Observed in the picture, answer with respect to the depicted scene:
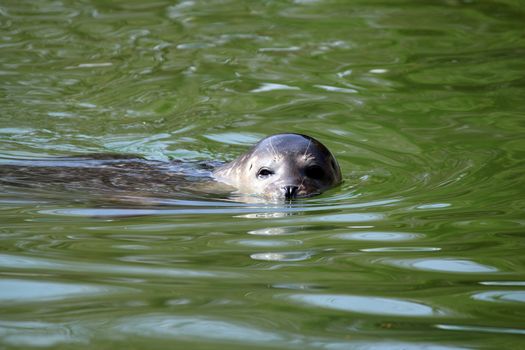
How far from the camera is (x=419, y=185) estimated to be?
6367mm

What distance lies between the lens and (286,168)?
6535 millimetres

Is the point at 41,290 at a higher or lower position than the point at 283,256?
higher

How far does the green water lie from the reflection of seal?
0.67 feet

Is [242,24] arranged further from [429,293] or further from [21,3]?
[429,293]

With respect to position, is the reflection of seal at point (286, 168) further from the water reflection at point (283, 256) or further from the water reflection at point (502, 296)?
the water reflection at point (502, 296)

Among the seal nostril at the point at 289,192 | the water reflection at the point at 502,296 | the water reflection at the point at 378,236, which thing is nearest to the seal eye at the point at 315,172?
the seal nostril at the point at 289,192

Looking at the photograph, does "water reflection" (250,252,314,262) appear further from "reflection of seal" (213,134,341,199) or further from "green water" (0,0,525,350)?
"reflection of seal" (213,134,341,199)

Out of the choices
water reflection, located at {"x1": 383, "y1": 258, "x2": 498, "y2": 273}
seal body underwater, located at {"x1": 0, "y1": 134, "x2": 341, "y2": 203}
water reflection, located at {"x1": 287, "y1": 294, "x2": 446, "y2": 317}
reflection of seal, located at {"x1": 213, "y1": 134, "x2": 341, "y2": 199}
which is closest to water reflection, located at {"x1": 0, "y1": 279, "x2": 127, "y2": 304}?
water reflection, located at {"x1": 287, "y1": 294, "x2": 446, "y2": 317}

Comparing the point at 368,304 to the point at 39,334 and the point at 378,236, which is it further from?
the point at 378,236

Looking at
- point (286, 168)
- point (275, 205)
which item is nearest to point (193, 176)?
point (286, 168)

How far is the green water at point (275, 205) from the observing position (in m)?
3.16

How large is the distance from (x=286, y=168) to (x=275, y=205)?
81 cm

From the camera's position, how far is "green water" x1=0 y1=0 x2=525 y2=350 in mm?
3158

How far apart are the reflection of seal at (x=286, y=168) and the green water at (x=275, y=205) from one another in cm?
20
